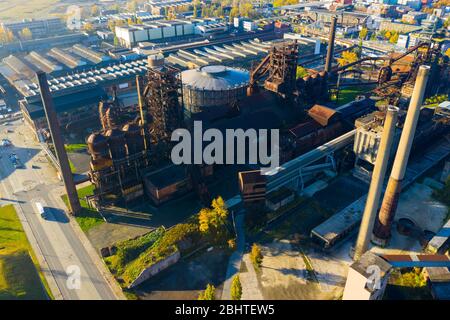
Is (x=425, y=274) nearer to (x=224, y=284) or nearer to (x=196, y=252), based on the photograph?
(x=224, y=284)

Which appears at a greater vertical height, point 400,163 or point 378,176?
point 400,163

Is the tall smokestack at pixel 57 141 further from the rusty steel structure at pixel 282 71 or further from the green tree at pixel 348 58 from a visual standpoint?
the green tree at pixel 348 58

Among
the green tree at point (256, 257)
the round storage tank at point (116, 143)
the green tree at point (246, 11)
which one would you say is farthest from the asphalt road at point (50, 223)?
the green tree at point (246, 11)

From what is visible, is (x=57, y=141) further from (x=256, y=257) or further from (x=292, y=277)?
(x=292, y=277)

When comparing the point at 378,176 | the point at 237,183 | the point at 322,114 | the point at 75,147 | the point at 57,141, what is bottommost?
the point at 237,183

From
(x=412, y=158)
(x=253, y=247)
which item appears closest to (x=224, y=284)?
(x=253, y=247)

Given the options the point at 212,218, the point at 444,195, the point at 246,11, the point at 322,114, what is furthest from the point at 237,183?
the point at 246,11
